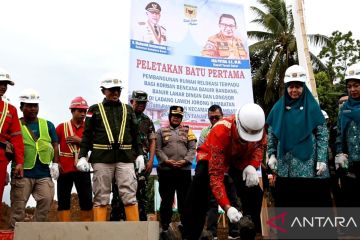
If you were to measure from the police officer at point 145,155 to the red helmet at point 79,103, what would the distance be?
2.24ft

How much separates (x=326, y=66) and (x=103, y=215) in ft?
74.0

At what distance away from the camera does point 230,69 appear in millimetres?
8969

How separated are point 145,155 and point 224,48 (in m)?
3.48

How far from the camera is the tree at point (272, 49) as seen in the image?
77.7ft

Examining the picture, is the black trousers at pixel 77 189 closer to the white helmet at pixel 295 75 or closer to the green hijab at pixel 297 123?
the green hijab at pixel 297 123

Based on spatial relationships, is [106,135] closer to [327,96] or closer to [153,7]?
[153,7]

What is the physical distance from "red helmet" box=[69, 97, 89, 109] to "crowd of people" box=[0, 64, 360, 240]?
0.02 metres

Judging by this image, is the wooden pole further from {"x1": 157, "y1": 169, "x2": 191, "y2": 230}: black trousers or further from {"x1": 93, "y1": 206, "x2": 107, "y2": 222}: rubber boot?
{"x1": 93, "y1": 206, "x2": 107, "y2": 222}: rubber boot

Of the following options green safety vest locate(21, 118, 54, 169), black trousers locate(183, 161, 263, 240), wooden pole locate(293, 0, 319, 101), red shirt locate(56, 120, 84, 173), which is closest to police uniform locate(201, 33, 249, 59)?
wooden pole locate(293, 0, 319, 101)

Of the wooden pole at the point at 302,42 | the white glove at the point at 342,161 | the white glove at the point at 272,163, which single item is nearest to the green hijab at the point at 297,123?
the white glove at the point at 272,163

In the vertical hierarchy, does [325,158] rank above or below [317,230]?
above

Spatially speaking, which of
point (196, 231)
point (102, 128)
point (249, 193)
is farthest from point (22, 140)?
point (249, 193)

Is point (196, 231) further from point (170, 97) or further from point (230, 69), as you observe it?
point (230, 69)

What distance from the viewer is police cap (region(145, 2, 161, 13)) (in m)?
8.30
